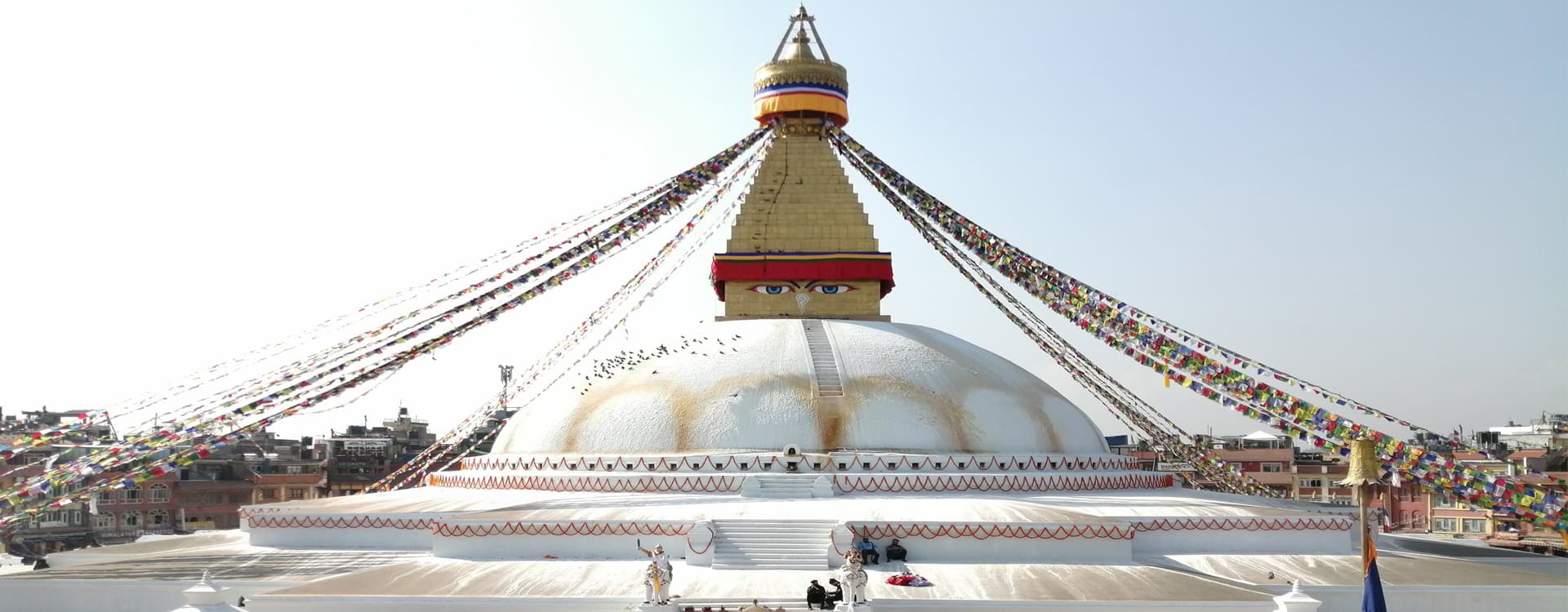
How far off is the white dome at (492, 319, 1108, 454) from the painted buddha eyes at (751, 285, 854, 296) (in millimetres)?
1274

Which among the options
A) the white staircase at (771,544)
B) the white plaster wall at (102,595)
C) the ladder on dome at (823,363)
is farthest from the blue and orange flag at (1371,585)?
the white plaster wall at (102,595)

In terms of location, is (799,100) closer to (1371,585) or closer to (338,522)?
(338,522)

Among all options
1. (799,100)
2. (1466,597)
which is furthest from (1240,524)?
(799,100)

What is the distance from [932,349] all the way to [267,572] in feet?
31.2

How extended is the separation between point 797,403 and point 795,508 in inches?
93.5

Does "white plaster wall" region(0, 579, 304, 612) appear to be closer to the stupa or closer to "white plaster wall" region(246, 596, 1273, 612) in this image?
the stupa

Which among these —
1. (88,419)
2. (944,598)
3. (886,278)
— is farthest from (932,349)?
(88,419)

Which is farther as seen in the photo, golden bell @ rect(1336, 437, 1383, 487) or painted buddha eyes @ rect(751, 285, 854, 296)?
painted buddha eyes @ rect(751, 285, 854, 296)

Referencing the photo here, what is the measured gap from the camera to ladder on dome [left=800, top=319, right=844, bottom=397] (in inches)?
683

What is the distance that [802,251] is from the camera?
805 inches

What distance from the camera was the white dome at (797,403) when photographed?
55.3 ft

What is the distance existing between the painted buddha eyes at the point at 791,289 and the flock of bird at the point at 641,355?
1.71 metres

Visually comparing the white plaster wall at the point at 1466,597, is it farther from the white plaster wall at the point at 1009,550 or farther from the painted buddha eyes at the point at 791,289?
the painted buddha eyes at the point at 791,289

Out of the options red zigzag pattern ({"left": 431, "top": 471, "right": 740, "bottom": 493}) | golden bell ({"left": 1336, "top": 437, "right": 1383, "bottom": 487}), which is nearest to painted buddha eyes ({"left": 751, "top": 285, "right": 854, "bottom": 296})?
red zigzag pattern ({"left": 431, "top": 471, "right": 740, "bottom": 493})
